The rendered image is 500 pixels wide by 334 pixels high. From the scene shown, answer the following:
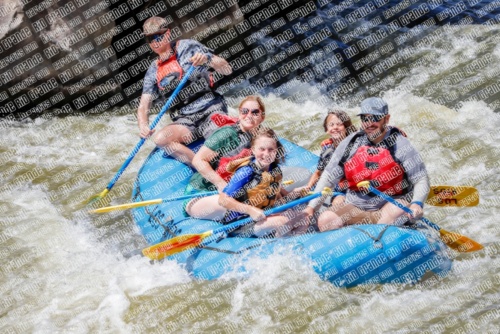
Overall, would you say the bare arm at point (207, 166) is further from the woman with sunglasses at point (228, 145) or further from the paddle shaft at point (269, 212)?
the paddle shaft at point (269, 212)

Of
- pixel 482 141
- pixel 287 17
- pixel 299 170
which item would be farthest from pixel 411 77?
pixel 299 170

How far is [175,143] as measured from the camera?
5.62m

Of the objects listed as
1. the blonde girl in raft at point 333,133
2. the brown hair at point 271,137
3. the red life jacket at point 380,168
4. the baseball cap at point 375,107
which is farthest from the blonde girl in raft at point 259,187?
the baseball cap at point 375,107

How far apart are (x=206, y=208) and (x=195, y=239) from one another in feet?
0.89

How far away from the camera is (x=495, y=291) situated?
4715 mm

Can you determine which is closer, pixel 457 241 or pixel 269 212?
pixel 269 212

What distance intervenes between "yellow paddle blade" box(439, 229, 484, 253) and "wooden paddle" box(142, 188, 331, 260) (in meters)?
0.89

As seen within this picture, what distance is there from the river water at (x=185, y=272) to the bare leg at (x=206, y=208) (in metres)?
0.43

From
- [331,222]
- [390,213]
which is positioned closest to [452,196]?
[390,213]

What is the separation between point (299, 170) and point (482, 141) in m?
2.36

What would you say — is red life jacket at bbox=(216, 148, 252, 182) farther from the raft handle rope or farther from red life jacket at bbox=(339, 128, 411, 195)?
the raft handle rope

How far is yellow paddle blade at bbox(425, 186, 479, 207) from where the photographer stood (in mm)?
4824

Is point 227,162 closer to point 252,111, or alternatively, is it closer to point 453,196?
point 252,111

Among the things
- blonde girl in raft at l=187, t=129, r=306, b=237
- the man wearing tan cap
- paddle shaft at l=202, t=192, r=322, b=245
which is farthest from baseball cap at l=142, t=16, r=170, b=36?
paddle shaft at l=202, t=192, r=322, b=245
